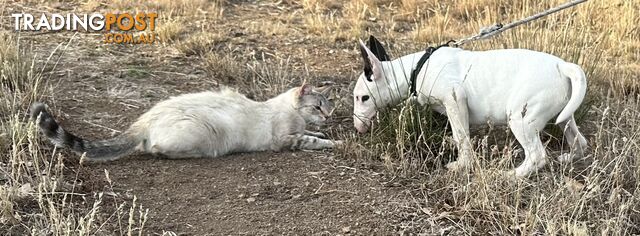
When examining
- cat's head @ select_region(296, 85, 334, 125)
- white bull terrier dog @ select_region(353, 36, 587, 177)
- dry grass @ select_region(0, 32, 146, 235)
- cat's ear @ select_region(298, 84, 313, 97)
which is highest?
white bull terrier dog @ select_region(353, 36, 587, 177)

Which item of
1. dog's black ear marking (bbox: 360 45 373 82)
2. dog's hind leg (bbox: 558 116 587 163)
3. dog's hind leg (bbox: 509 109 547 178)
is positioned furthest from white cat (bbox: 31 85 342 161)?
dog's hind leg (bbox: 558 116 587 163)

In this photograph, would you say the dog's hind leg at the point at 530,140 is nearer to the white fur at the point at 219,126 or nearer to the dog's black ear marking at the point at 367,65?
the dog's black ear marking at the point at 367,65

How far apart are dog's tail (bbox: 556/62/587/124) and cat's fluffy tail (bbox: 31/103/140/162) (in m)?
2.83

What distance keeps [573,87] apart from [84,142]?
3.19 m

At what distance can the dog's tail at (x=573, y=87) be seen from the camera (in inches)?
168

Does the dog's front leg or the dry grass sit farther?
the dog's front leg

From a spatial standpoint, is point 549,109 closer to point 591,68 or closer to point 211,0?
point 591,68

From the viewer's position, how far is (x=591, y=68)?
6.07 metres

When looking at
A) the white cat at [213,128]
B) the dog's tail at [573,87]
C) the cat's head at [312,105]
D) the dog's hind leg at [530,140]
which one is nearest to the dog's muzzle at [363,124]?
the white cat at [213,128]

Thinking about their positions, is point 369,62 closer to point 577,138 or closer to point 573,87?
point 573,87

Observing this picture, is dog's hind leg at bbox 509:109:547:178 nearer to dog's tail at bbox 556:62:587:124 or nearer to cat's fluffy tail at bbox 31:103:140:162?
dog's tail at bbox 556:62:587:124

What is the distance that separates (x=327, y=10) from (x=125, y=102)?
3.98 m

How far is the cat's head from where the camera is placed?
569 cm

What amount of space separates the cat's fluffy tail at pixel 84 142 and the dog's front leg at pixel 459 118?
2.16 meters
